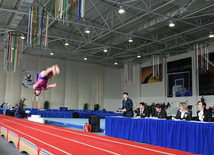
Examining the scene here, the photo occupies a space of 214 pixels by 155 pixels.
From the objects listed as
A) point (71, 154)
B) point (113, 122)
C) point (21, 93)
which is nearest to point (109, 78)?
point (21, 93)

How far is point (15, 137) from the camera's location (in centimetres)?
510

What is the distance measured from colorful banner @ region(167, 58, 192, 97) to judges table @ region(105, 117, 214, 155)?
12543mm

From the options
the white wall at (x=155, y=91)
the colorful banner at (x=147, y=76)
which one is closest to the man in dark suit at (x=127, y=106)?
the white wall at (x=155, y=91)

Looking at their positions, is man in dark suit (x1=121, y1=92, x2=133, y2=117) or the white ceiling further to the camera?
the white ceiling

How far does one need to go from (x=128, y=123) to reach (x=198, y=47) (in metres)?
10.3

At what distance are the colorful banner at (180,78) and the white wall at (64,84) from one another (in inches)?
320

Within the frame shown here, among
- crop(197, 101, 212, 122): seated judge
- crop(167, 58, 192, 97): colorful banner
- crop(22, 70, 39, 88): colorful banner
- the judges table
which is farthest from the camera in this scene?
crop(22, 70, 39, 88): colorful banner

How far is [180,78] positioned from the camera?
18656 millimetres

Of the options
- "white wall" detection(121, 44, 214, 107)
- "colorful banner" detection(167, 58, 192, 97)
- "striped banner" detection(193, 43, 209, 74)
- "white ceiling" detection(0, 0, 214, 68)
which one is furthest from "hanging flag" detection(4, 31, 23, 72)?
"colorful banner" detection(167, 58, 192, 97)

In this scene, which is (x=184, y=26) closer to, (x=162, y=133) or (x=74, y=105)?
(x=162, y=133)

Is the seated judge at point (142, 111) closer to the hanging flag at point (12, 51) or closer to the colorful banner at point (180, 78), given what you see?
→ the hanging flag at point (12, 51)

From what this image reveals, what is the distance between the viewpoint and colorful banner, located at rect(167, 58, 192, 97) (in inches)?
708

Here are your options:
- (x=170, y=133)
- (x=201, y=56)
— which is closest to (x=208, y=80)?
(x=201, y=56)

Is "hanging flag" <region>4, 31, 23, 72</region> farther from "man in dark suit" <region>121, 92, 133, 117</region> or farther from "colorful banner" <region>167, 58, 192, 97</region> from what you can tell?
"colorful banner" <region>167, 58, 192, 97</region>
